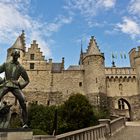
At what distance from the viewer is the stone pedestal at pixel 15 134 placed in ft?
18.2

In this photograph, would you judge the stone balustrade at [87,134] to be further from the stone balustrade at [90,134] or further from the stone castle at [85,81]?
the stone castle at [85,81]

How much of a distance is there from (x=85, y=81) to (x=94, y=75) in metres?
2.06

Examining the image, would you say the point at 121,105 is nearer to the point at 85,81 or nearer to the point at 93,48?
the point at 85,81

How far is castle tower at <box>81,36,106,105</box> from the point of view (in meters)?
38.2

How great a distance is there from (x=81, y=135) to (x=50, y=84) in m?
33.0

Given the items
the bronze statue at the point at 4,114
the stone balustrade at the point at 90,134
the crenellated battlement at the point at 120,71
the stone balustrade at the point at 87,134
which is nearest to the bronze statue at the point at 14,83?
the bronze statue at the point at 4,114

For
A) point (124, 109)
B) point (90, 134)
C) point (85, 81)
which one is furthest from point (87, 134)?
point (124, 109)

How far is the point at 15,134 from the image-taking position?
18.6 ft

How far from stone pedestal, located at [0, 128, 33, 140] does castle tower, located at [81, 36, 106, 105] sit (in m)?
31.9

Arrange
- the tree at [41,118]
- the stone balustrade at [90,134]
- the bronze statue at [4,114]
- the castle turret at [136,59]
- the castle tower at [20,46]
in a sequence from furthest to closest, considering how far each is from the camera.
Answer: the castle turret at [136,59]
the castle tower at [20,46]
the tree at [41,118]
the stone balustrade at [90,134]
the bronze statue at [4,114]

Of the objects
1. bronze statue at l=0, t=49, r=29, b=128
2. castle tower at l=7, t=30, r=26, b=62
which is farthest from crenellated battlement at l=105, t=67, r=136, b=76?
bronze statue at l=0, t=49, r=29, b=128

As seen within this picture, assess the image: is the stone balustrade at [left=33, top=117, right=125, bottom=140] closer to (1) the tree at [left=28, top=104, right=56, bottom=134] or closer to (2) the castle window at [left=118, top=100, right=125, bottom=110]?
(1) the tree at [left=28, top=104, right=56, bottom=134]

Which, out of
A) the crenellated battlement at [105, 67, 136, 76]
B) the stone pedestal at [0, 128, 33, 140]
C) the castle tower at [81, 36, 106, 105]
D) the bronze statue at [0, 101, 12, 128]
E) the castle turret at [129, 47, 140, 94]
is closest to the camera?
the stone pedestal at [0, 128, 33, 140]

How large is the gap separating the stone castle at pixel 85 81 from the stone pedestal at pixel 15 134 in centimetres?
3332
